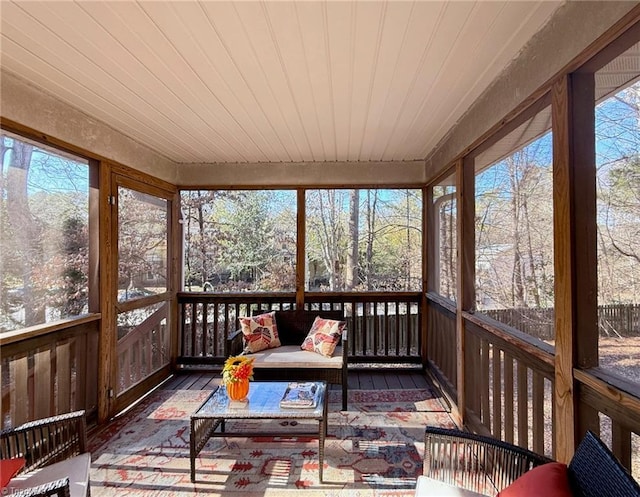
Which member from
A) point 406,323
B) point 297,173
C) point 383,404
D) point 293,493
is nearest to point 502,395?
point 383,404

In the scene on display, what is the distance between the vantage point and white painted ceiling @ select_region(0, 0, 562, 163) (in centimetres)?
157

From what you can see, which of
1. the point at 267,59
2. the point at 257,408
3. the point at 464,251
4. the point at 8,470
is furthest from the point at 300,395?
the point at 267,59

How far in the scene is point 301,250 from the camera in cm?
436

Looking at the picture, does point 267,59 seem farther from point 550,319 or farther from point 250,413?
point 250,413

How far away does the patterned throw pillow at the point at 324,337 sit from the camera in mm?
3547

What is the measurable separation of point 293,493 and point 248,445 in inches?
26.6

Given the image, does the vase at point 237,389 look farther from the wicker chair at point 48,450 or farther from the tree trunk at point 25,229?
the tree trunk at point 25,229

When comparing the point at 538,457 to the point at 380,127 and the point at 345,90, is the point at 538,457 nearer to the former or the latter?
the point at 345,90

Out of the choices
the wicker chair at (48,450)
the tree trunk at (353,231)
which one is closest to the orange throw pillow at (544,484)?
the wicker chair at (48,450)

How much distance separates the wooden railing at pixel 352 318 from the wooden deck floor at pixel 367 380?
0.17m

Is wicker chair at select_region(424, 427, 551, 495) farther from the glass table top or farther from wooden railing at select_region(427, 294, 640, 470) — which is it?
the glass table top

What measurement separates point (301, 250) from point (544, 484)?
3.44m

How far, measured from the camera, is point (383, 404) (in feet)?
11.2

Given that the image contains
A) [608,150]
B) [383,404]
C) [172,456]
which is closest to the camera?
[608,150]
